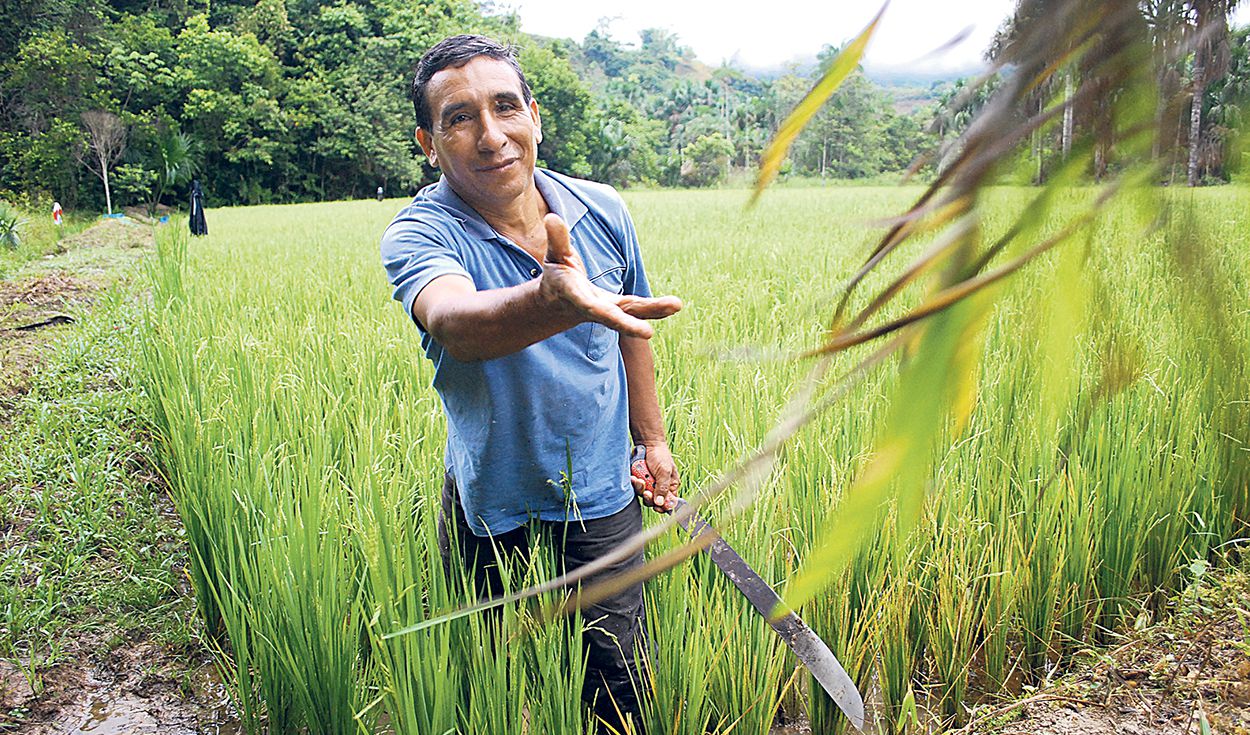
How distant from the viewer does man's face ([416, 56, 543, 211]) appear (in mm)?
1375

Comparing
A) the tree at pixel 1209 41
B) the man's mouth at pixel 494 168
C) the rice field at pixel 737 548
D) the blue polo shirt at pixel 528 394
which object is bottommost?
the rice field at pixel 737 548

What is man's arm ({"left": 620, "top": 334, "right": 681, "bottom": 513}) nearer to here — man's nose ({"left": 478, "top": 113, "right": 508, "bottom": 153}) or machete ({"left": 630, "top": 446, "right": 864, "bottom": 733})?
machete ({"left": 630, "top": 446, "right": 864, "bottom": 733})

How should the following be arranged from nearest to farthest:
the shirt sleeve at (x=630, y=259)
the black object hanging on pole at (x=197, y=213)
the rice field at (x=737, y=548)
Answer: the rice field at (x=737, y=548)
the shirt sleeve at (x=630, y=259)
the black object hanging on pole at (x=197, y=213)

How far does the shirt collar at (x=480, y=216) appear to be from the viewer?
4.58ft

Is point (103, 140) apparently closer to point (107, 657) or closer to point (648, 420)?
point (107, 657)

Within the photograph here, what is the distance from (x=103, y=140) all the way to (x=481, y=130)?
71.0ft

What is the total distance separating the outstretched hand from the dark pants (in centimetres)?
75

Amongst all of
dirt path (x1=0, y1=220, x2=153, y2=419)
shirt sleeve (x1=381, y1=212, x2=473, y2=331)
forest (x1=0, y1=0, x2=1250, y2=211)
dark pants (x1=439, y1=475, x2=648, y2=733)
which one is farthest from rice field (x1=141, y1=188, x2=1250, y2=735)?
forest (x1=0, y1=0, x2=1250, y2=211)

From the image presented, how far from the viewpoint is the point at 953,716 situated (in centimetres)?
160

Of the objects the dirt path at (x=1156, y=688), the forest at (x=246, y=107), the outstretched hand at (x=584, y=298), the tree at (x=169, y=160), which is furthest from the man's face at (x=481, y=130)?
the tree at (x=169, y=160)

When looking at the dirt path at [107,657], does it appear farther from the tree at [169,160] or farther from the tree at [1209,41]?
the tree at [169,160]

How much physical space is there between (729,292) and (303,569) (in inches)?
120

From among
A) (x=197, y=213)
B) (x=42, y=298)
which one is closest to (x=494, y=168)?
(x=42, y=298)

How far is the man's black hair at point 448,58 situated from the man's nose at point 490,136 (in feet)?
0.35
